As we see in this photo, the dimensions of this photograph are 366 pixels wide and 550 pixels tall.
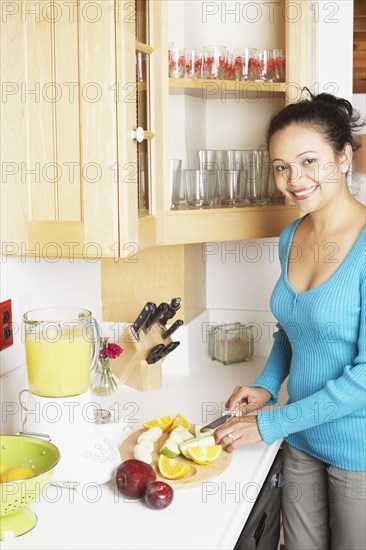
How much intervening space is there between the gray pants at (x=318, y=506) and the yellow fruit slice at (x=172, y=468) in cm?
38

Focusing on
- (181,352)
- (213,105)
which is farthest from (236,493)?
(213,105)

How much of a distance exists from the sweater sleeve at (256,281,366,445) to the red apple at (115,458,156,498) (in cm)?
33

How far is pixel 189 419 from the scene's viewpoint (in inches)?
73.1

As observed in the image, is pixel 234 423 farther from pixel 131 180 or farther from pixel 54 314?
pixel 131 180

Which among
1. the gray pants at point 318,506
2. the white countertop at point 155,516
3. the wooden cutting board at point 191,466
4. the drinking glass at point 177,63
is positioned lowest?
the gray pants at point 318,506

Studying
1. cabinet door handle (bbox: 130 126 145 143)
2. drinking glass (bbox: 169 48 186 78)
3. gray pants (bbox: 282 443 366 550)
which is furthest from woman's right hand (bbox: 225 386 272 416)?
drinking glass (bbox: 169 48 186 78)

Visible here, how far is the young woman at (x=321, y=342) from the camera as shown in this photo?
5.21 ft

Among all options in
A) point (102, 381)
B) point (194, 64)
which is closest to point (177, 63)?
point (194, 64)

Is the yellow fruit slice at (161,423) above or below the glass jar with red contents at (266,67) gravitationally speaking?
below

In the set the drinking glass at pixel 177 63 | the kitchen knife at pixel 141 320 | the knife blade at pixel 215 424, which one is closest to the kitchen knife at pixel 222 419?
the knife blade at pixel 215 424

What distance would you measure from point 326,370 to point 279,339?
30cm

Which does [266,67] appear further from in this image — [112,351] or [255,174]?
[112,351]

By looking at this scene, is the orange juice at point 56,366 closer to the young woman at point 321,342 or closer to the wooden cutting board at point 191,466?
the wooden cutting board at point 191,466

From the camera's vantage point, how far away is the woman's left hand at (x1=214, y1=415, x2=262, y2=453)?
161 cm
